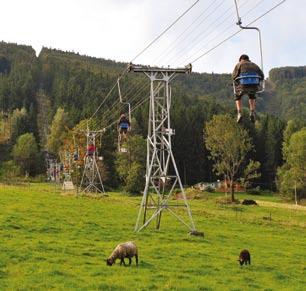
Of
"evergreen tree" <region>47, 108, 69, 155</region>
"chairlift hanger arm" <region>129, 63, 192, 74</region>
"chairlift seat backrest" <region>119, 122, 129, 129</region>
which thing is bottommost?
"chairlift seat backrest" <region>119, 122, 129, 129</region>

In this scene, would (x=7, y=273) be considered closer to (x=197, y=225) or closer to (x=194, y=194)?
(x=197, y=225)

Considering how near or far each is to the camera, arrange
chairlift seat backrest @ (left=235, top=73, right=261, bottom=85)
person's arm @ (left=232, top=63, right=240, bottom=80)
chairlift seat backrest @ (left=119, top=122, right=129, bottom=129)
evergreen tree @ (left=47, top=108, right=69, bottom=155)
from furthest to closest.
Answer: evergreen tree @ (left=47, top=108, right=69, bottom=155)
chairlift seat backrest @ (left=119, top=122, right=129, bottom=129)
person's arm @ (left=232, top=63, right=240, bottom=80)
chairlift seat backrest @ (left=235, top=73, right=261, bottom=85)

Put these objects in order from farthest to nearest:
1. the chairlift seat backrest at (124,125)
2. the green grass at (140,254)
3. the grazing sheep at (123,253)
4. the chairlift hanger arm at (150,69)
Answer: the chairlift seat backrest at (124,125) → the chairlift hanger arm at (150,69) → the grazing sheep at (123,253) → the green grass at (140,254)

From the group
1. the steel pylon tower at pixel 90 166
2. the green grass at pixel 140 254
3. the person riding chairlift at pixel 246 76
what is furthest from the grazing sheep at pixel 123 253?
the steel pylon tower at pixel 90 166

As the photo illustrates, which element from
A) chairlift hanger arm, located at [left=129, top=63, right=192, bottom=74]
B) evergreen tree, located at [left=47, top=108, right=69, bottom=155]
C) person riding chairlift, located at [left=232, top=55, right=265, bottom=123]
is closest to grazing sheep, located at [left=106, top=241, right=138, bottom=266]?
person riding chairlift, located at [left=232, top=55, right=265, bottom=123]

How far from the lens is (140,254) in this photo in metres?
28.0

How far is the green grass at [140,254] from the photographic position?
21031 millimetres

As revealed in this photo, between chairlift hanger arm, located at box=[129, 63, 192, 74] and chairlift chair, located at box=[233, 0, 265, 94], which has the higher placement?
chairlift hanger arm, located at box=[129, 63, 192, 74]

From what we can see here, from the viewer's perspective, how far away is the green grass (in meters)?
21.0

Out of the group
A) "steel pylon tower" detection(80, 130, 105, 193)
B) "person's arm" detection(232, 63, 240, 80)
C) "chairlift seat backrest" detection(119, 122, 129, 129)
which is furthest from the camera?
"steel pylon tower" detection(80, 130, 105, 193)

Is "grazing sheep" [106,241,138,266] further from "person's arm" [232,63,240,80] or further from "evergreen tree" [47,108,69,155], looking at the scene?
"evergreen tree" [47,108,69,155]

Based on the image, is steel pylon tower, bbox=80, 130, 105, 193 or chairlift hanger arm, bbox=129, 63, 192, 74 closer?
chairlift hanger arm, bbox=129, 63, 192, 74

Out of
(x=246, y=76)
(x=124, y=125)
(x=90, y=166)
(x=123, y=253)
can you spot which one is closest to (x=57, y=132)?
(x=90, y=166)

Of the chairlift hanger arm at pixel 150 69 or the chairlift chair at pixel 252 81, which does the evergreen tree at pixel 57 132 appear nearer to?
the chairlift hanger arm at pixel 150 69
